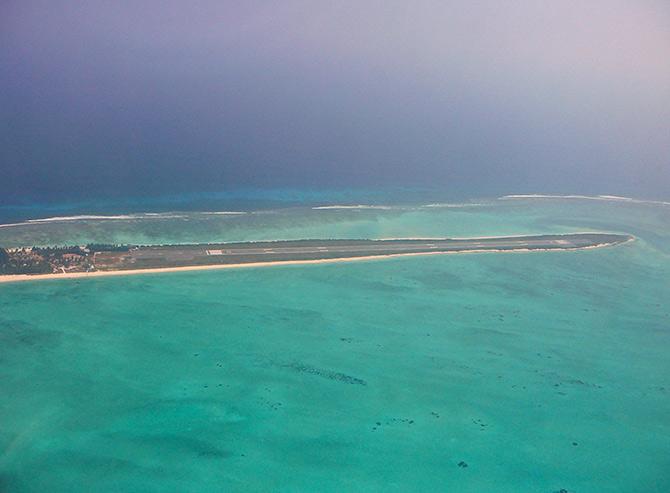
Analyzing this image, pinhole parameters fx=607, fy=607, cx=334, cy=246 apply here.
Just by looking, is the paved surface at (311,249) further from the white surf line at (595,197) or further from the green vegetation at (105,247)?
the white surf line at (595,197)

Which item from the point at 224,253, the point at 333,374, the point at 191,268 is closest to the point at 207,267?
the point at 191,268

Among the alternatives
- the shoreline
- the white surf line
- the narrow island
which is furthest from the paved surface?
the white surf line

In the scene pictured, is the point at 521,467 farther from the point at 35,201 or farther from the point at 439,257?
the point at 35,201

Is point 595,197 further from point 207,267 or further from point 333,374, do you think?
point 333,374

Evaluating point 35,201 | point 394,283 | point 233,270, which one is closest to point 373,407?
point 394,283

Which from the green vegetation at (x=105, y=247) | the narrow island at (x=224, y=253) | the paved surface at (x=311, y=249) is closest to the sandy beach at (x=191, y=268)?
the narrow island at (x=224, y=253)

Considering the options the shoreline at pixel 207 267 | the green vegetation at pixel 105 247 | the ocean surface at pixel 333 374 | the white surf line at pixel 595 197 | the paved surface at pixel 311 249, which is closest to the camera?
the ocean surface at pixel 333 374
